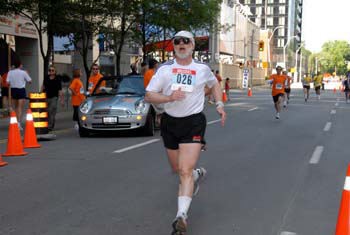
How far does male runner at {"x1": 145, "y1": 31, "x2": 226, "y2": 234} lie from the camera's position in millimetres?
4672

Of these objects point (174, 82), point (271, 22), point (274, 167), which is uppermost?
point (271, 22)

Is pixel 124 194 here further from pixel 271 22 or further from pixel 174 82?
pixel 271 22

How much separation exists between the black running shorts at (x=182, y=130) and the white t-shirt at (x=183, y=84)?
55 mm

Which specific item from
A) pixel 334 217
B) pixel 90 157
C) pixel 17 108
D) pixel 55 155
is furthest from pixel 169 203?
pixel 17 108

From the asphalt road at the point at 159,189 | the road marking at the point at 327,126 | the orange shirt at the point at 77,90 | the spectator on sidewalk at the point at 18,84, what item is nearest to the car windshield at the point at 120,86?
the orange shirt at the point at 77,90

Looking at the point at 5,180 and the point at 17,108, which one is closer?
the point at 5,180

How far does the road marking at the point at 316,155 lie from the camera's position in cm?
877

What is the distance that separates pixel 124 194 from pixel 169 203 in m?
0.69

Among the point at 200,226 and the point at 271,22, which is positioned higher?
the point at 271,22

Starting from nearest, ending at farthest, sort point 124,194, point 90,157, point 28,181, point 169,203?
point 169,203
point 124,194
point 28,181
point 90,157

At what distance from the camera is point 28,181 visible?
22.6ft

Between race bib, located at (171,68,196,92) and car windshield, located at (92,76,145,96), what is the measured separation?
790 centimetres

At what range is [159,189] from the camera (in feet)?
21.0

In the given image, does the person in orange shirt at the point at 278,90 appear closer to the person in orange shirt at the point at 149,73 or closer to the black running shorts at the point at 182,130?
the person in orange shirt at the point at 149,73
